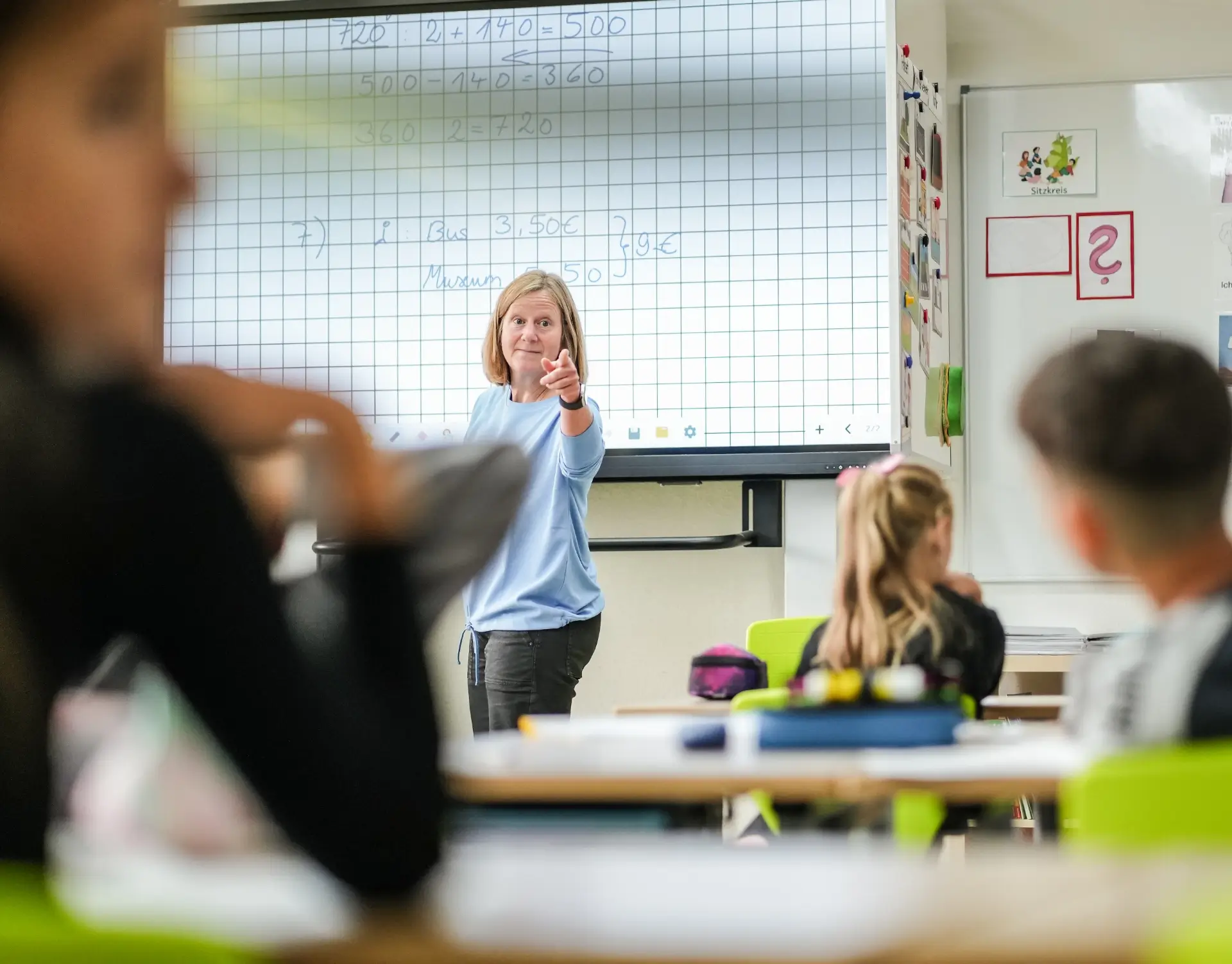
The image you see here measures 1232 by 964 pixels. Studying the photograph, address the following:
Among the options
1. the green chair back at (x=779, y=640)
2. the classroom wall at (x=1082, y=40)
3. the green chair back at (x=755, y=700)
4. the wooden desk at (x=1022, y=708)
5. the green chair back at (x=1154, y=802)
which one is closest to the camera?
Result: the green chair back at (x=1154, y=802)

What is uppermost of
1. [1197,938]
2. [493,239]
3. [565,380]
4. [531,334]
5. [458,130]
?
[458,130]

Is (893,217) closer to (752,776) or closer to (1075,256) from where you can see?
(1075,256)

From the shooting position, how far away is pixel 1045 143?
420cm

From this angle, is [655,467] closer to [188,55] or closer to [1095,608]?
[1095,608]

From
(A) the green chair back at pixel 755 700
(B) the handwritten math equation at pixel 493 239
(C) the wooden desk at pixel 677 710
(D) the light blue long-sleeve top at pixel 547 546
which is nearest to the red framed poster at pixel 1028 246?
A: (B) the handwritten math equation at pixel 493 239

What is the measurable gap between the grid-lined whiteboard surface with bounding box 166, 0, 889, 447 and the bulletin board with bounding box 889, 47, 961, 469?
11 centimetres

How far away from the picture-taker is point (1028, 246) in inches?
166

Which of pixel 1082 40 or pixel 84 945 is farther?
pixel 1082 40

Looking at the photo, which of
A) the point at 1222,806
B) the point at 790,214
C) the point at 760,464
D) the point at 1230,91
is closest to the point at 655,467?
the point at 760,464

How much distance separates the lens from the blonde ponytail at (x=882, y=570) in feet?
7.64

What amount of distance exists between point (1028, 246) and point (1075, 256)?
0.13m

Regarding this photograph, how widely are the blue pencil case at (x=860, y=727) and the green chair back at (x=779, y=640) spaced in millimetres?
1399

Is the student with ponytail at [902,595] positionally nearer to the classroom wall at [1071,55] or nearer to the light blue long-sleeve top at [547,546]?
the light blue long-sleeve top at [547,546]

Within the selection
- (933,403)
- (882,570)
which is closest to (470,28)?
(933,403)
